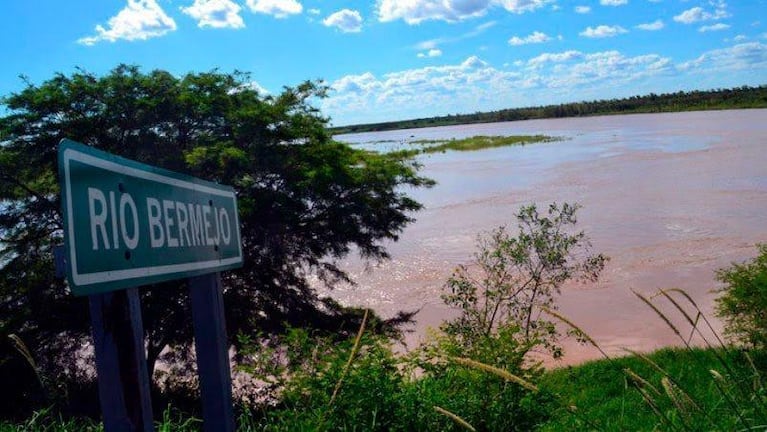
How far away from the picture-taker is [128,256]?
1624 millimetres

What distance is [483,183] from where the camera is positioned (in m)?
34.8

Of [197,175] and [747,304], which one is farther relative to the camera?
[747,304]

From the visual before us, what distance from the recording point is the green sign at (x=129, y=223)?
4.72ft

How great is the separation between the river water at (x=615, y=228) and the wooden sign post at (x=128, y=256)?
15.0 feet

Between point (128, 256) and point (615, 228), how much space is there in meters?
20.9

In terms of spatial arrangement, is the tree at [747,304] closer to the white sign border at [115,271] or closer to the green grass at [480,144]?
the white sign border at [115,271]

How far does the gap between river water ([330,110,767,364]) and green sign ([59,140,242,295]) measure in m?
4.65

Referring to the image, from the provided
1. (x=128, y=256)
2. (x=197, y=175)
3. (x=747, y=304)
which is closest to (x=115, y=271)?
(x=128, y=256)

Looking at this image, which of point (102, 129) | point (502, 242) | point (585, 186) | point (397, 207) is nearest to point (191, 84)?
point (102, 129)

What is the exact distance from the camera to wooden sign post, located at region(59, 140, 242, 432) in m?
1.46

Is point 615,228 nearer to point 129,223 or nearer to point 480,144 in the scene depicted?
point 129,223

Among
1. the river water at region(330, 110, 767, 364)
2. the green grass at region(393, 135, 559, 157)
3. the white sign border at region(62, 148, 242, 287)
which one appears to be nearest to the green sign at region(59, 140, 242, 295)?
the white sign border at region(62, 148, 242, 287)

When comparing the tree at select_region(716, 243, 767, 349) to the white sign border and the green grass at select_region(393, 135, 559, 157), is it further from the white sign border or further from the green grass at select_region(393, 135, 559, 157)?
the green grass at select_region(393, 135, 559, 157)

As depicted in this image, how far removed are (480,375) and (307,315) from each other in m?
5.57
